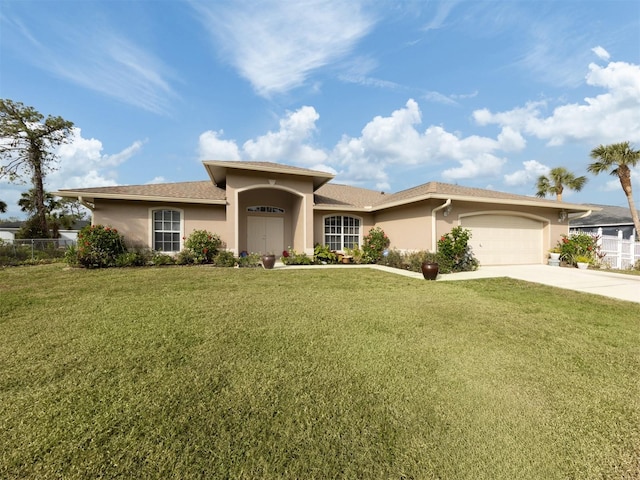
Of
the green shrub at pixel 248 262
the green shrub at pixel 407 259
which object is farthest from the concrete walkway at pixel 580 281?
the green shrub at pixel 248 262

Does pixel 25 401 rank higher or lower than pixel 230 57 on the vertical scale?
lower

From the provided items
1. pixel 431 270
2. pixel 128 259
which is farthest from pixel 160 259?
pixel 431 270

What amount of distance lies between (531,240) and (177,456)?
53.1 ft

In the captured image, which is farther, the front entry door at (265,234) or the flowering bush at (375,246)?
the front entry door at (265,234)

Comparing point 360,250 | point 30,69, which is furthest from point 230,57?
point 360,250

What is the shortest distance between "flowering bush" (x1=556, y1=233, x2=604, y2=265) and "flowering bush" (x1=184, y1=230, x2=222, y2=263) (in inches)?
640

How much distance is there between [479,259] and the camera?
Result: 12.3 metres

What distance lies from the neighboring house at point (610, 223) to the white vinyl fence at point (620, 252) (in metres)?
11.8

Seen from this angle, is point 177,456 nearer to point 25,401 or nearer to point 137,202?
point 25,401

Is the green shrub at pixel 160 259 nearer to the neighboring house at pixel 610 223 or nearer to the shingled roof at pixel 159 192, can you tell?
the shingled roof at pixel 159 192

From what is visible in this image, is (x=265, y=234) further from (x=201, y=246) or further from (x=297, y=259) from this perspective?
(x=201, y=246)

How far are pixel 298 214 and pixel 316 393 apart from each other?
11.5m

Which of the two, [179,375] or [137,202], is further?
[137,202]

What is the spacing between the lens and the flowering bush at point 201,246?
11.9 meters
